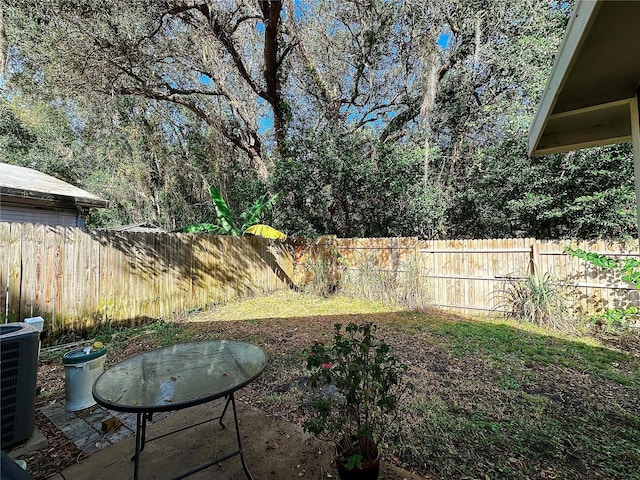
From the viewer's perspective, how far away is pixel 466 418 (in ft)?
7.54

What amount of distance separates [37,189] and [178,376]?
6.03 meters

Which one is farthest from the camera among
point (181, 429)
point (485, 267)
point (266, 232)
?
point (266, 232)

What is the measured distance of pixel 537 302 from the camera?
482 centimetres

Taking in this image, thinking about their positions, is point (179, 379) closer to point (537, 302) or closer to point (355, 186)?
point (537, 302)

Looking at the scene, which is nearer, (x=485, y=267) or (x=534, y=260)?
(x=534, y=260)

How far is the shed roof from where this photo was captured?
17.0ft

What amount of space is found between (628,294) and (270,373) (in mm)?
5342

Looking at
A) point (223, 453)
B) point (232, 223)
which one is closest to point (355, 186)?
point (232, 223)

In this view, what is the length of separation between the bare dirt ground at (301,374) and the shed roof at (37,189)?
322 cm

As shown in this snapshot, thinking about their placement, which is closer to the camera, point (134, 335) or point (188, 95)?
point (134, 335)

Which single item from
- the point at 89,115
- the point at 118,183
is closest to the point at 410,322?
the point at 89,115

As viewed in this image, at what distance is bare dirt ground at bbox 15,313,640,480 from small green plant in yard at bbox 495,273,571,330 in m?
0.65

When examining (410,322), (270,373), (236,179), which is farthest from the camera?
(236,179)

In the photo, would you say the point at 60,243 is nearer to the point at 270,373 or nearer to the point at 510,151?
the point at 270,373
